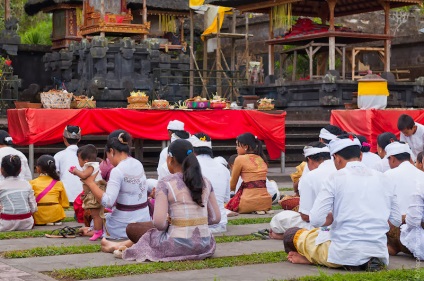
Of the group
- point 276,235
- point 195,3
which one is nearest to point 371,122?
point 276,235

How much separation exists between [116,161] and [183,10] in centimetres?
2686

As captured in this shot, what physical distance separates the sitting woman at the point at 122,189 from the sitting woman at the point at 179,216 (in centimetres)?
93

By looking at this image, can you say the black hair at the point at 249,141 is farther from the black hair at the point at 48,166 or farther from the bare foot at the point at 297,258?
the bare foot at the point at 297,258

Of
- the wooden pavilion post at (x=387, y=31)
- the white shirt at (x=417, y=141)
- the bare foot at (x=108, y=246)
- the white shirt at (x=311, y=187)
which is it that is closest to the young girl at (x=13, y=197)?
the bare foot at (x=108, y=246)

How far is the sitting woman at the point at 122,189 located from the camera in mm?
9078

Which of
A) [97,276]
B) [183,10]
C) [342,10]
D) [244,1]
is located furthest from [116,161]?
[183,10]

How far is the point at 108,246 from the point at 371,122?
9.62 meters

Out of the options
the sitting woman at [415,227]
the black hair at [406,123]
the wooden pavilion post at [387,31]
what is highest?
the wooden pavilion post at [387,31]

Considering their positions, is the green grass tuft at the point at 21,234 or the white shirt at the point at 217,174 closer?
the green grass tuft at the point at 21,234

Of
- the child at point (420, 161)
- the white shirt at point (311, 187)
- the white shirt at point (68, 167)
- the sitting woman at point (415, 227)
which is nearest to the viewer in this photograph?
the sitting woman at point (415, 227)

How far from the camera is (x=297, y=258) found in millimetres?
8266

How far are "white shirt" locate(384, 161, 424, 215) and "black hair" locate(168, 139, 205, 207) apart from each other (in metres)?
2.24

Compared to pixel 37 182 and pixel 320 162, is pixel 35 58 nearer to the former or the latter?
pixel 37 182

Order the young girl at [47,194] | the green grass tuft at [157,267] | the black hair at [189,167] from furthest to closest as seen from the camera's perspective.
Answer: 1. the young girl at [47,194]
2. the black hair at [189,167]
3. the green grass tuft at [157,267]
